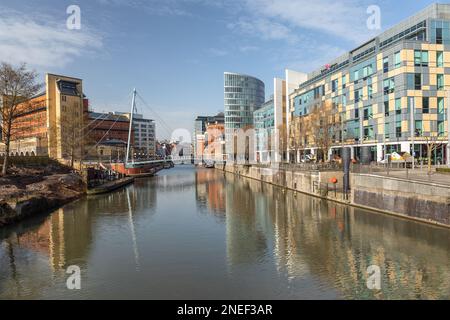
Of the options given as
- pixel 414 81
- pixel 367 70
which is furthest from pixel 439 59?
pixel 367 70

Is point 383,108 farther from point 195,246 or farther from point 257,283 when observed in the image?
point 257,283

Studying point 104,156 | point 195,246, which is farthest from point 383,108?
point 104,156

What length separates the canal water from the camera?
1616cm

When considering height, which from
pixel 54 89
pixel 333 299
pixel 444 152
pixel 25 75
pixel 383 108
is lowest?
pixel 333 299

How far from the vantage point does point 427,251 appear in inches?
823

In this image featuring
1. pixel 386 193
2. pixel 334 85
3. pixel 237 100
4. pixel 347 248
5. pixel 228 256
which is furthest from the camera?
pixel 237 100

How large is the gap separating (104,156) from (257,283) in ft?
326

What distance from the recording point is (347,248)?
22484 mm

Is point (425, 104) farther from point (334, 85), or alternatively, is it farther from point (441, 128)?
point (334, 85)

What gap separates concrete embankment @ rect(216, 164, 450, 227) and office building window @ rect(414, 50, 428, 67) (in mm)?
19855

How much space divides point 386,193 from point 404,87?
2297 cm

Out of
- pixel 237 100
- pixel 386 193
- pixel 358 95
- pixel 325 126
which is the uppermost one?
pixel 237 100

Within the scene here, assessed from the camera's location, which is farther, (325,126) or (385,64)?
(325,126)

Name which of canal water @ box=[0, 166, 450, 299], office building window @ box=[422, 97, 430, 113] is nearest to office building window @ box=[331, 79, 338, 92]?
office building window @ box=[422, 97, 430, 113]
